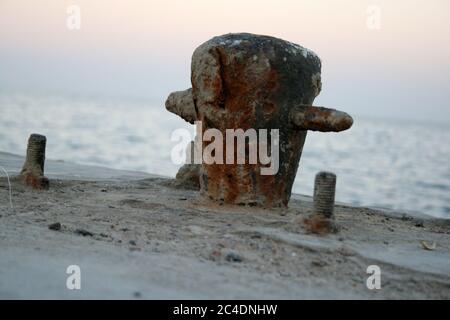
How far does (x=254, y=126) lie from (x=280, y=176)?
0.47 m

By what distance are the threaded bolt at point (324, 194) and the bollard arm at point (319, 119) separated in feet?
1.96

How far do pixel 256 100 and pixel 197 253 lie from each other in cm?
181

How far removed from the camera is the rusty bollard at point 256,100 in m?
5.13

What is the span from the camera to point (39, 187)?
588 cm

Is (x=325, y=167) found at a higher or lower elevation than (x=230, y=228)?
lower

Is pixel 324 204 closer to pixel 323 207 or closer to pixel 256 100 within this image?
pixel 323 207

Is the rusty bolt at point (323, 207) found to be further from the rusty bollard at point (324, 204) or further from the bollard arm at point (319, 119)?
the bollard arm at point (319, 119)

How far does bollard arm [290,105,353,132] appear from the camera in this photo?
192 inches

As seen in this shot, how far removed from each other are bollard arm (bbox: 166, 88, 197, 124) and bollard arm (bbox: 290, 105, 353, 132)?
3.42ft

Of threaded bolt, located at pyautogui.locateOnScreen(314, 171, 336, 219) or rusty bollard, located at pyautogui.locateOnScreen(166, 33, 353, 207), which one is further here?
rusty bollard, located at pyautogui.locateOnScreen(166, 33, 353, 207)
